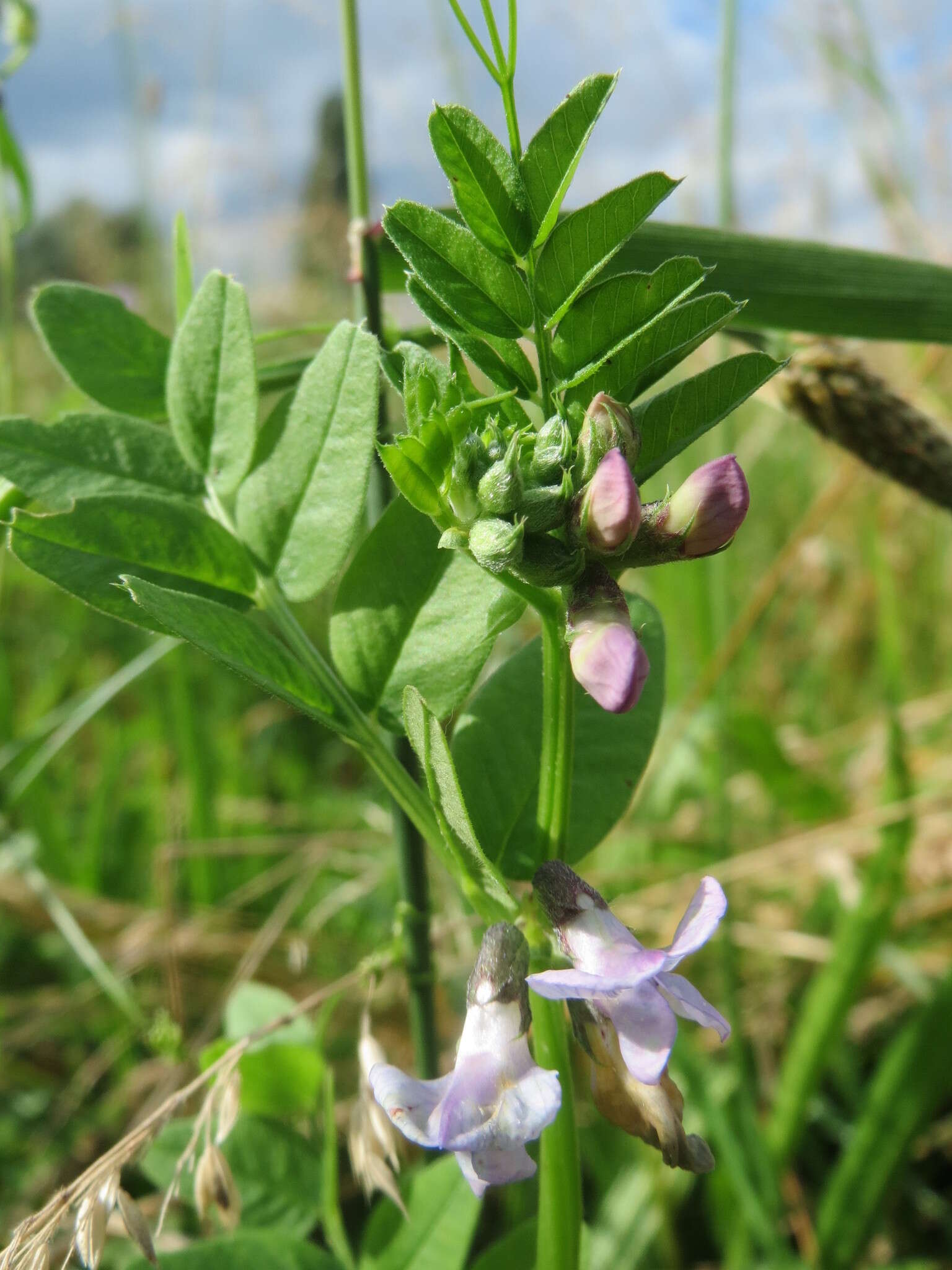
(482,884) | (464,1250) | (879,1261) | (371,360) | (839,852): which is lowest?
(879,1261)

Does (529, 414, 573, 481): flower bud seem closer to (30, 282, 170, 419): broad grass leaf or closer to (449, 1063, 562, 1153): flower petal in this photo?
(449, 1063, 562, 1153): flower petal

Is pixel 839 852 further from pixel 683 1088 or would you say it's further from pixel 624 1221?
pixel 624 1221

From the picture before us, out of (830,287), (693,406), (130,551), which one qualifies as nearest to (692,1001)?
(693,406)

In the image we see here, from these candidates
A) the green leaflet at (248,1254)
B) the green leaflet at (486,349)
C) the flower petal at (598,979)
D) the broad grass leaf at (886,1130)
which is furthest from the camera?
the broad grass leaf at (886,1130)

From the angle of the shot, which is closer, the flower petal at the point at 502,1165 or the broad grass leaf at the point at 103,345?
the flower petal at the point at 502,1165

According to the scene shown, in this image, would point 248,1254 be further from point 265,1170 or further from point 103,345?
point 103,345

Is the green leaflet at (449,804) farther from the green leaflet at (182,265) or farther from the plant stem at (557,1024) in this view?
the green leaflet at (182,265)

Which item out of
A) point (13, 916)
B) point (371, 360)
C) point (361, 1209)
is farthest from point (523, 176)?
point (13, 916)

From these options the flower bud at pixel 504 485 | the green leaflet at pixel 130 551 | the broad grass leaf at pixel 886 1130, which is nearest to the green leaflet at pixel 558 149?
the flower bud at pixel 504 485
